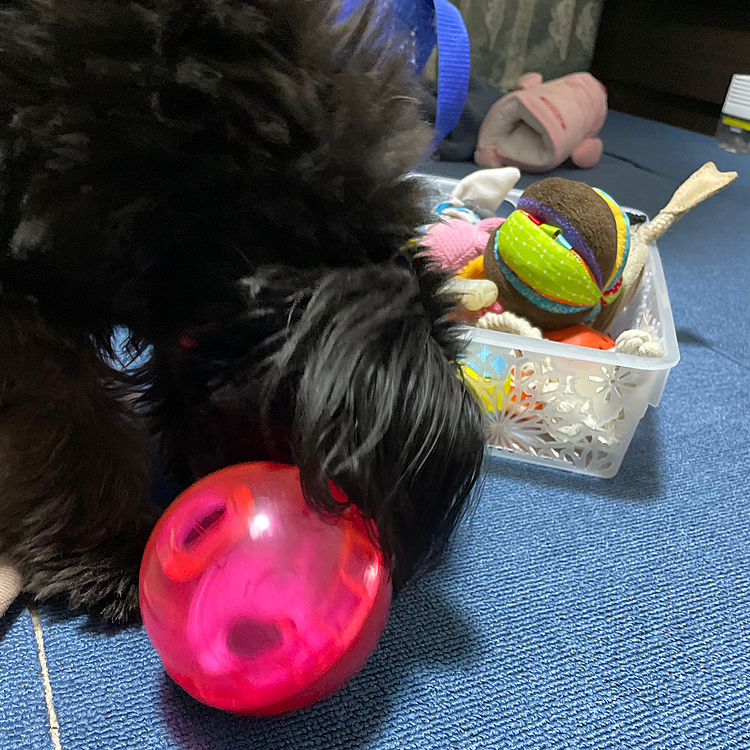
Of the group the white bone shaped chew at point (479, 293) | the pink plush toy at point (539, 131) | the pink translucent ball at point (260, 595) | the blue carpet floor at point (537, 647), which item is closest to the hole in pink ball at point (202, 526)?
the pink translucent ball at point (260, 595)

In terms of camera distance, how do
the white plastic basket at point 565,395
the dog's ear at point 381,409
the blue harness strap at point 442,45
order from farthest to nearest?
the white plastic basket at point 565,395, the blue harness strap at point 442,45, the dog's ear at point 381,409

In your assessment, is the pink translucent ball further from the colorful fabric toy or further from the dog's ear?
the colorful fabric toy

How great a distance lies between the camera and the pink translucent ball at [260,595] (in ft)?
1.39

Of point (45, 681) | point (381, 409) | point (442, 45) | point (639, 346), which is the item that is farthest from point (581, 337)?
point (45, 681)

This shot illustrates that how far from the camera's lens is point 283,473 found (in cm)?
47

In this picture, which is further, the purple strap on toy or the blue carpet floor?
the purple strap on toy

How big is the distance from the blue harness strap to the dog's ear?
286mm

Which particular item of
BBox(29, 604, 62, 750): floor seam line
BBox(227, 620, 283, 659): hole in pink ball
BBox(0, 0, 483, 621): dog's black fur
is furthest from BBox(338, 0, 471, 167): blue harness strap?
BBox(29, 604, 62, 750): floor seam line

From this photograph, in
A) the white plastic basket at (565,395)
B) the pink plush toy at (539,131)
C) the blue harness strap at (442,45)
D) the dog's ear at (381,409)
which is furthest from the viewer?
the pink plush toy at (539,131)

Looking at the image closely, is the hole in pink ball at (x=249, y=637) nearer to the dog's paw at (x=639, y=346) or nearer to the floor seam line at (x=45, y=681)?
the floor seam line at (x=45, y=681)

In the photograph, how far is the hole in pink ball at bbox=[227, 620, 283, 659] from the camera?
42 cm

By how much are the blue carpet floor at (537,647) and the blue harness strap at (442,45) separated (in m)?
0.07

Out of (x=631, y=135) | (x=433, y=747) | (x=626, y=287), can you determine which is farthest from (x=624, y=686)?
(x=631, y=135)

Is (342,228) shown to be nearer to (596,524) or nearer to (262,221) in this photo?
(262,221)
